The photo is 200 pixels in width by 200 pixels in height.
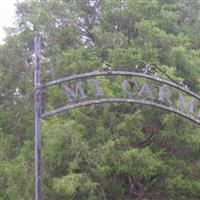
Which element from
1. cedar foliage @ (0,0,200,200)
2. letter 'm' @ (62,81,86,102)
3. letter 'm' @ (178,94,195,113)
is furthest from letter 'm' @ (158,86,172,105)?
cedar foliage @ (0,0,200,200)

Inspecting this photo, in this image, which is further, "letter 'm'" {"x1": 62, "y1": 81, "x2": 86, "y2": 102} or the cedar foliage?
the cedar foliage

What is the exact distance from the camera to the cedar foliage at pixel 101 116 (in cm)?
995

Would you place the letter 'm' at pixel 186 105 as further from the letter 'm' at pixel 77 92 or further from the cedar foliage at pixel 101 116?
the cedar foliage at pixel 101 116

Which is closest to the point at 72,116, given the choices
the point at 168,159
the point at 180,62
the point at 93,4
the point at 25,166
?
the point at 25,166

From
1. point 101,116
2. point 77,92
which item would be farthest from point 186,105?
point 101,116

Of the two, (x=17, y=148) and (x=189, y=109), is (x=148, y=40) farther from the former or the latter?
(x=189, y=109)

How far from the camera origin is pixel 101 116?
1077cm

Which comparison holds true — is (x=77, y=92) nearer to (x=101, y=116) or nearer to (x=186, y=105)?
(x=186, y=105)

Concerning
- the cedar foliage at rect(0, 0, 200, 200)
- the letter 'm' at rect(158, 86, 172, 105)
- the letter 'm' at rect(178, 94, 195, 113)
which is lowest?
the letter 'm' at rect(178, 94, 195, 113)

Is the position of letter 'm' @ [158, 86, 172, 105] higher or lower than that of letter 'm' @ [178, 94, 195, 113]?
higher

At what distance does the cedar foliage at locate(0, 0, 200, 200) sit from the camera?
9.95 metres

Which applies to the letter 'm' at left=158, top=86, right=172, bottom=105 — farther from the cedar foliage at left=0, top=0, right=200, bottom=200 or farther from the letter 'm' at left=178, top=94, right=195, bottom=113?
the cedar foliage at left=0, top=0, right=200, bottom=200

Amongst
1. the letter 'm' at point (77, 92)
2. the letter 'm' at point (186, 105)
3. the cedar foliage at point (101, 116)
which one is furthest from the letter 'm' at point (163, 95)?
the cedar foliage at point (101, 116)

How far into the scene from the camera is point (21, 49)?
1311cm
